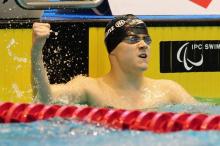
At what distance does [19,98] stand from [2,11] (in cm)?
65

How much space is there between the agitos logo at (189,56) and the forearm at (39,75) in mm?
1581

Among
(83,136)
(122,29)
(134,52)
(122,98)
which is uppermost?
(122,29)

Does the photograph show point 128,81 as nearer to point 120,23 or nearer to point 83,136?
point 120,23

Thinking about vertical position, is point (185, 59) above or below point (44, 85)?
below

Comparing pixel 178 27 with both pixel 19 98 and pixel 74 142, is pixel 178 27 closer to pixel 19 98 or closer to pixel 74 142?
pixel 19 98

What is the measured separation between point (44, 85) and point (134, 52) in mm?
588

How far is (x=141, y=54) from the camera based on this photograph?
3498mm

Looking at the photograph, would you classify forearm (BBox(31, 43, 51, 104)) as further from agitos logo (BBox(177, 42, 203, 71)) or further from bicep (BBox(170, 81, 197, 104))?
agitos logo (BBox(177, 42, 203, 71))

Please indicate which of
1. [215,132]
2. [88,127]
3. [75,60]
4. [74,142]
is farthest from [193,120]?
[75,60]

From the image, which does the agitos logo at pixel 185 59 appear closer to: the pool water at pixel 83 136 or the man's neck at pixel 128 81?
the man's neck at pixel 128 81

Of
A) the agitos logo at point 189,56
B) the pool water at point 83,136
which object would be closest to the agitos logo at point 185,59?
the agitos logo at point 189,56

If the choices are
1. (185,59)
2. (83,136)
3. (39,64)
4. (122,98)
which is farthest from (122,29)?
(185,59)

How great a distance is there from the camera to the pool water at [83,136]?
97.0 inches

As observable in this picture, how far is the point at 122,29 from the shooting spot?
3.63m
